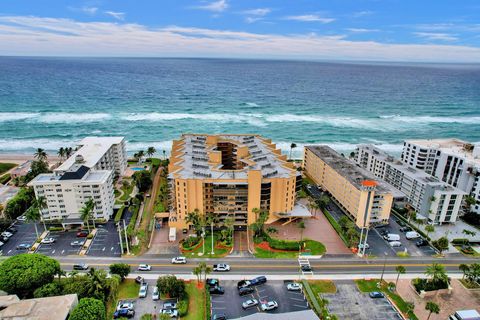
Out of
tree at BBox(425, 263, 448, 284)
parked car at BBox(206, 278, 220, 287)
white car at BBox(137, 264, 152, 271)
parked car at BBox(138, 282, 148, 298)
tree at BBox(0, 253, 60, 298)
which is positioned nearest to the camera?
tree at BBox(0, 253, 60, 298)

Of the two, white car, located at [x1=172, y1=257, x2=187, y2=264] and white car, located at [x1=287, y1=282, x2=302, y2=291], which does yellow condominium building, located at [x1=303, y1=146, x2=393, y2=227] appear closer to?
white car, located at [x1=287, y1=282, x2=302, y2=291]

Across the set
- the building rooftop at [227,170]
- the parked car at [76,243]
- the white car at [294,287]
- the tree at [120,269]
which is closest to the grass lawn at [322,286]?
the white car at [294,287]

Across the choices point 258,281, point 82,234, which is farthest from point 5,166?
point 258,281

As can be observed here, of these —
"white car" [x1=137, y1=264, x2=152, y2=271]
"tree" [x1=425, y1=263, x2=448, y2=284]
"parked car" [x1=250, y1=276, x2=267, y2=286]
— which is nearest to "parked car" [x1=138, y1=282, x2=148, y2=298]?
"white car" [x1=137, y1=264, x2=152, y2=271]

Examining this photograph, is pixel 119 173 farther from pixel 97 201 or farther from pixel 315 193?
pixel 315 193

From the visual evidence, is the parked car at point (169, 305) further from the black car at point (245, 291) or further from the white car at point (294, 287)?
the white car at point (294, 287)

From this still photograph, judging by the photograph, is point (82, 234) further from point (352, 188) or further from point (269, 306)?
point (352, 188)
